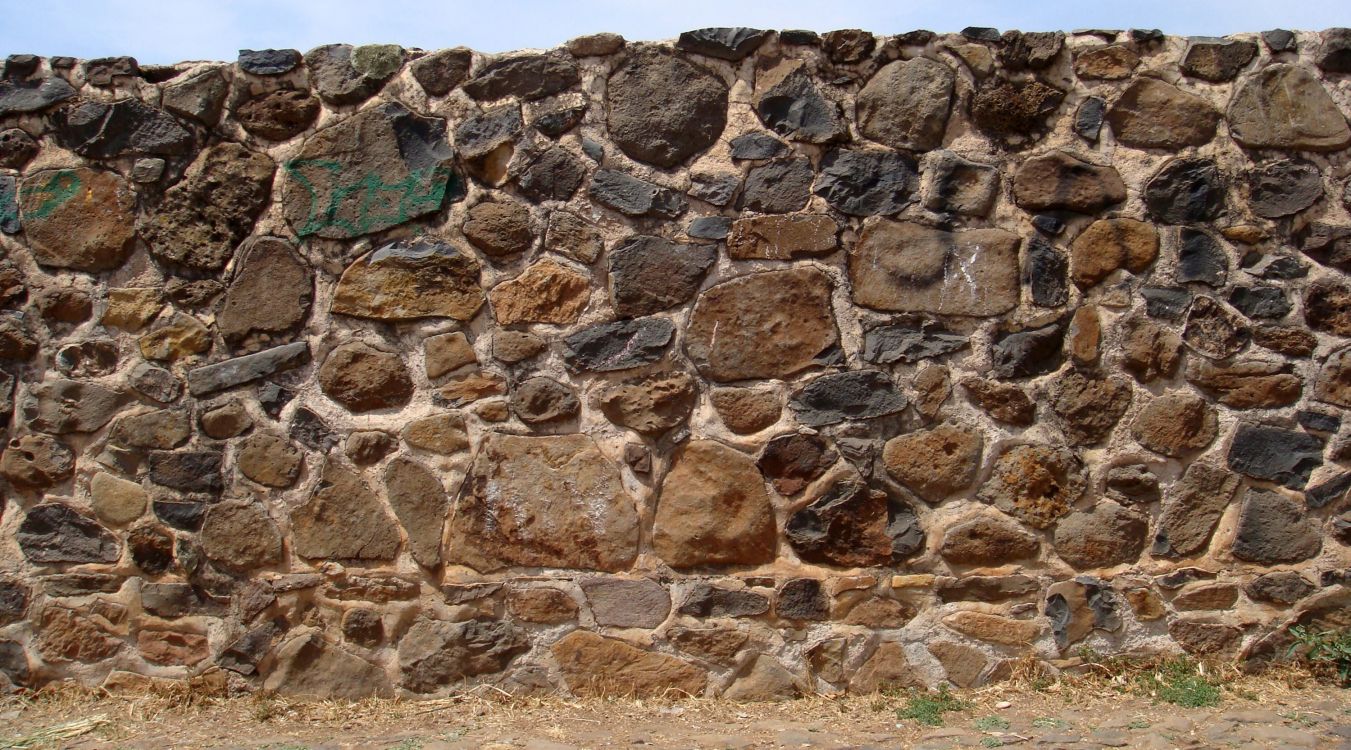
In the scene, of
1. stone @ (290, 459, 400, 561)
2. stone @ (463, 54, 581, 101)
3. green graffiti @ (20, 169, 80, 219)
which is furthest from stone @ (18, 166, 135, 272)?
stone @ (463, 54, 581, 101)

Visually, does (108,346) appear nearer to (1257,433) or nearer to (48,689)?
(48,689)

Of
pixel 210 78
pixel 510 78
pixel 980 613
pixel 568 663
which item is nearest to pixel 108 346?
pixel 210 78

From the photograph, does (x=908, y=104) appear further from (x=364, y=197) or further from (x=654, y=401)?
(x=364, y=197)

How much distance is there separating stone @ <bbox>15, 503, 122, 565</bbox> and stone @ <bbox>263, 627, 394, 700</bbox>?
65cm

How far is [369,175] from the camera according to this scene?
3338 millimetres

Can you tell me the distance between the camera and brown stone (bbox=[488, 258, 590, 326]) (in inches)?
129

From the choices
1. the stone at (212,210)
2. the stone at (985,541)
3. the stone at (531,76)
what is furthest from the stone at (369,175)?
the stone at (985,541)

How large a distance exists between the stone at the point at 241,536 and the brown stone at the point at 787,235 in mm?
1608

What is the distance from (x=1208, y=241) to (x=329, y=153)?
2585 mm

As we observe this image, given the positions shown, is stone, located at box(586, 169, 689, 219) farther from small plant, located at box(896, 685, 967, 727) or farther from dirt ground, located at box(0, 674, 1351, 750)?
small plant, located at box(896, 685, 967, 727)

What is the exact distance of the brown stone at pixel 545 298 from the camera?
3273 millimetres

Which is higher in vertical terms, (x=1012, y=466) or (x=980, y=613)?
(x=1012, y=466)

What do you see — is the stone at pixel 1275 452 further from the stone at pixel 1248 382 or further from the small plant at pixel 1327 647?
the small plant at pixel 1327 647

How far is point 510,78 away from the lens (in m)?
3.31
